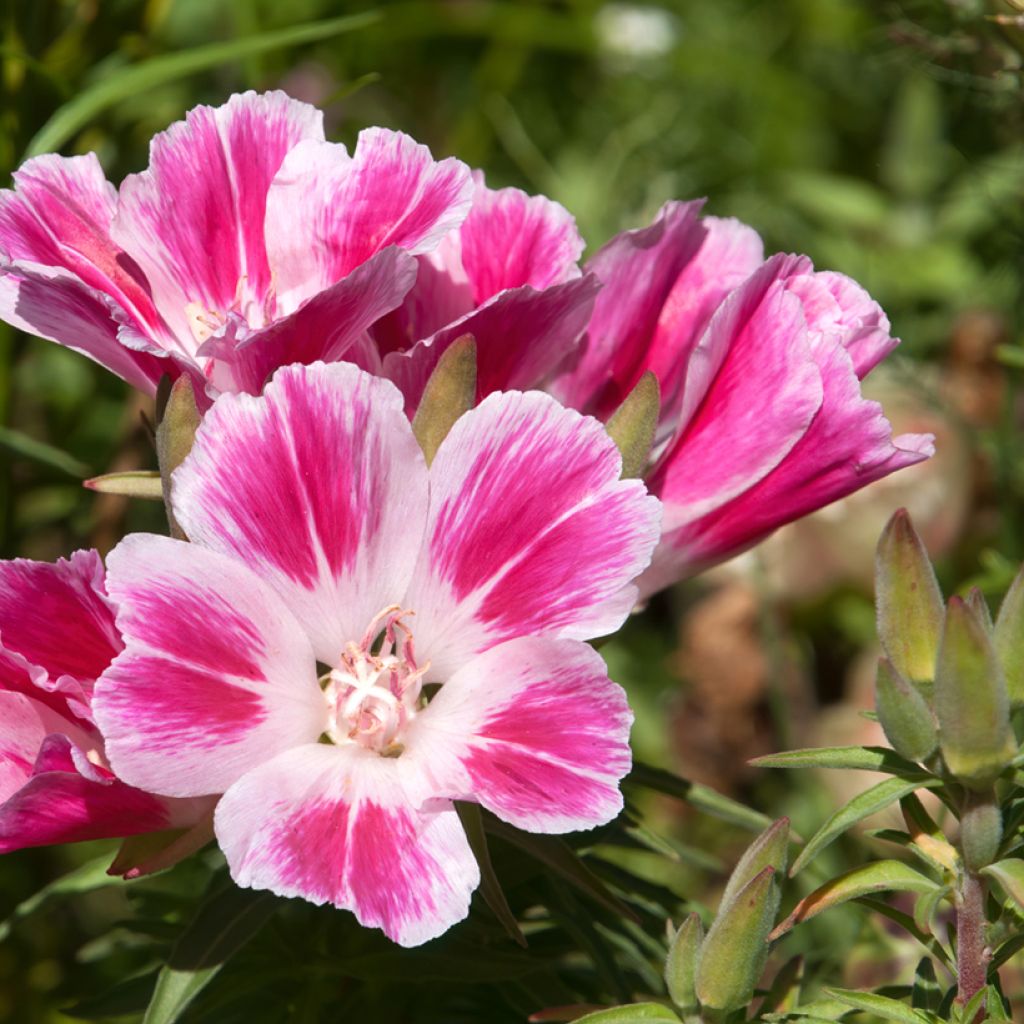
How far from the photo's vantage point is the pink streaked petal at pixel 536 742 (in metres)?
0.75

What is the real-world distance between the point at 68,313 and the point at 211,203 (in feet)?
0.37

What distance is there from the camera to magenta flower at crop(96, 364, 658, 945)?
2.44 feet

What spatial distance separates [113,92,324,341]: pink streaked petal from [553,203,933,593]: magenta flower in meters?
0.20

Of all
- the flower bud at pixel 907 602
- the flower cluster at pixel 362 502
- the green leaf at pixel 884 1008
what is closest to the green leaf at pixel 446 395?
the flower cluster at pixel 362 502

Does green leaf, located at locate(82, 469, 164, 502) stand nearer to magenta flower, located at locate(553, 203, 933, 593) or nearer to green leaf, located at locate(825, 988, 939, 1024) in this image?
magenta flower, located at locate(553, 203, 933, 593)

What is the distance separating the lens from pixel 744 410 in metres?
0.88

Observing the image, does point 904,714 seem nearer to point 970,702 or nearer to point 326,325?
point 970,702

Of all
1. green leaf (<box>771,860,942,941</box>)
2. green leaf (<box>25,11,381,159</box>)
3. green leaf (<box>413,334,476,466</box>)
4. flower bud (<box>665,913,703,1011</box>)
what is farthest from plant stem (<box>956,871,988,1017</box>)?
green leaf (<box>25,11,381,159</box>)

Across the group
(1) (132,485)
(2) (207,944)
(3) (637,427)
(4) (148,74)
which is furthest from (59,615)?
(4) (148,74)

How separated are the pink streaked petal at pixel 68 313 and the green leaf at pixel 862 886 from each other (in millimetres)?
432

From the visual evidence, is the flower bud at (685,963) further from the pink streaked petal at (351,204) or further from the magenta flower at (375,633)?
the pink streaked petal at (351,204)

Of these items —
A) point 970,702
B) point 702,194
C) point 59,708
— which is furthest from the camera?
point 702,194

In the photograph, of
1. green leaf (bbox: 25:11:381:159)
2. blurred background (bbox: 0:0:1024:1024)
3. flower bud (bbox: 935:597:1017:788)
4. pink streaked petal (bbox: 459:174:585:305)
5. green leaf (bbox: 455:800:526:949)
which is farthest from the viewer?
blurred background (bbox: 0:0:1024:1024)

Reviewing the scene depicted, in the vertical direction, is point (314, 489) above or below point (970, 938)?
above
